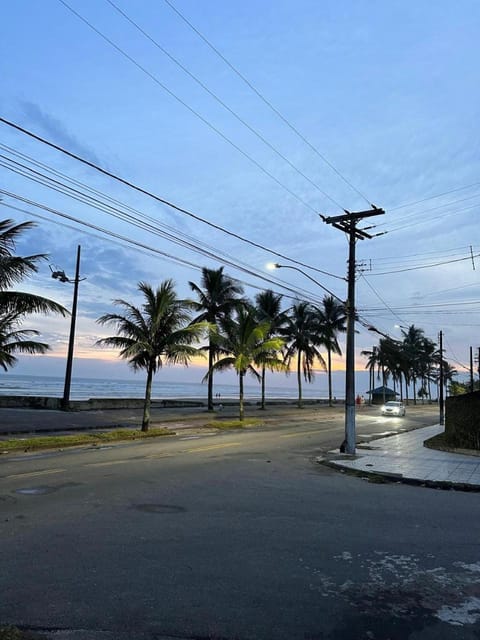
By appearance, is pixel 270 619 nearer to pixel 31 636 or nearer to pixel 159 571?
pixel 159 571

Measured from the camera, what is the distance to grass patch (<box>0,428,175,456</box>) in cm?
1580

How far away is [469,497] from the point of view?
10.5 metres

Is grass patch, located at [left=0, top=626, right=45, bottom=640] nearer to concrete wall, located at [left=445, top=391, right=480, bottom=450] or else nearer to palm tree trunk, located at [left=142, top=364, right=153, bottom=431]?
palm tree trunk, located at [left=142, top=364, right=153, bottom=431]

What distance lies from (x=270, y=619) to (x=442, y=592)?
75.2 inches

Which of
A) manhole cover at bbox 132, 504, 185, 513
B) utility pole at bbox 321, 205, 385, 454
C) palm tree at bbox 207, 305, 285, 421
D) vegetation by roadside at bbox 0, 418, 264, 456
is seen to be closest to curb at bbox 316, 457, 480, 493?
utility pole at bbox 321, 205, 385, 454

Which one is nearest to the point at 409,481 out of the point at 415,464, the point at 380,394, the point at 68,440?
the point at 415,464

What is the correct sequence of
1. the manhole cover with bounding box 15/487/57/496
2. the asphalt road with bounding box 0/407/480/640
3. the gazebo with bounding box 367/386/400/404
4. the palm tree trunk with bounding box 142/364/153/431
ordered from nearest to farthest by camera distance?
the asphalt road with bounding box 0/407/480/640
the manhole cover with bounding box 15/487/57/496
the palm tree trunk with bounding box 142/364/153/431
the gazebo with bounding box 367/386/400/404

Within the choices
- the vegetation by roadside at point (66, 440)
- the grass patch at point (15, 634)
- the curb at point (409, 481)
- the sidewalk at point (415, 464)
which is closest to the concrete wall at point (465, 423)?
the sidewalk at point (415, 464)

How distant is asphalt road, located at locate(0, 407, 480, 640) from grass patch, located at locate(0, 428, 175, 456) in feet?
16.3

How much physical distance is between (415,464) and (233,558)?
1041 centimetres

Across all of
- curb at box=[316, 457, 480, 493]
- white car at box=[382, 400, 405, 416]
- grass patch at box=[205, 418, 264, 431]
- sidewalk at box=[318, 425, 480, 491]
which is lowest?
curb at box=[316, 457, 480, 493]

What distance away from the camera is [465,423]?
20141mm

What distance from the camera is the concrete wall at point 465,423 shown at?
61.8 feet

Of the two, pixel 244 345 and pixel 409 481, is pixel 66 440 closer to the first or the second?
pixel 409 481
